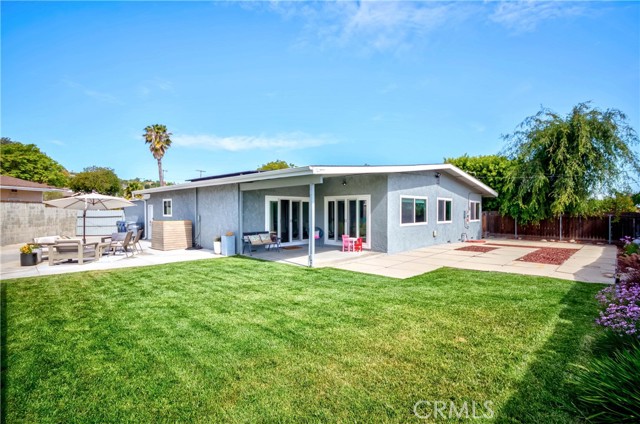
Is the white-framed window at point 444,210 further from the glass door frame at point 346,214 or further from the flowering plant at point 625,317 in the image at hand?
the flowering plant at point 625,317

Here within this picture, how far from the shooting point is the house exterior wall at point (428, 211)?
11945 mm

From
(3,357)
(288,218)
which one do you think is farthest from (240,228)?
(3,357)

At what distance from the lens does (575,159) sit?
16.6 m

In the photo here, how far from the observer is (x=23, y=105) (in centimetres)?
1659

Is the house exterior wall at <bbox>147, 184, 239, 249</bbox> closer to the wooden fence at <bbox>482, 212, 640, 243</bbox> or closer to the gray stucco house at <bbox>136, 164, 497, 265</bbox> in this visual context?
the gray stucco house at <bbox>136, 164, 497, 265</bbox>

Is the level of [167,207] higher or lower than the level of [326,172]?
lower

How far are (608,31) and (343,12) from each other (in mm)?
8701

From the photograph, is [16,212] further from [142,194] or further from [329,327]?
[329,327]

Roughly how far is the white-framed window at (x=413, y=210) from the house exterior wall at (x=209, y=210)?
259 inches

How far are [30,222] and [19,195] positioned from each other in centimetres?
576

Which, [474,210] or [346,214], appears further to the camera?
[474,210]

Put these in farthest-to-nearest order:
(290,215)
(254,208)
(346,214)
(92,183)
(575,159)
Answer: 1. (92,183)
2. (575,159)
3. (290,215)
4. (346,214)
5. (254,208)

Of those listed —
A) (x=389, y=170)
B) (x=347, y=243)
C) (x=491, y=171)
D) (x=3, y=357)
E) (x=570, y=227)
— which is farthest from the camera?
(x=491, y=171)

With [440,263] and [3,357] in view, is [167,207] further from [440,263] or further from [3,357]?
[3,357]
